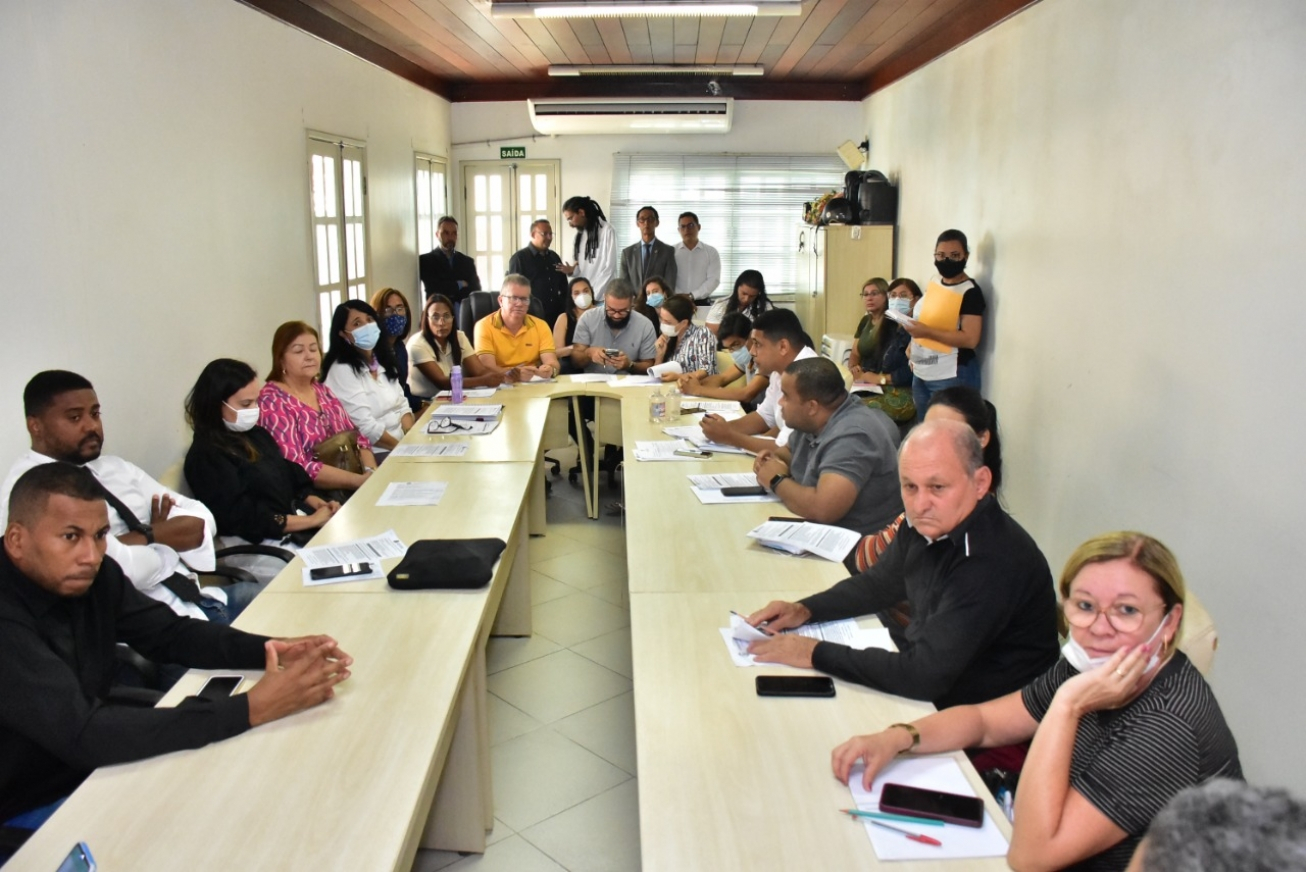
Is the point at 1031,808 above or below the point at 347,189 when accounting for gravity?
below

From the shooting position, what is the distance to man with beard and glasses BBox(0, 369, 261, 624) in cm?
299

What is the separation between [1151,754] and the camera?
1533mm

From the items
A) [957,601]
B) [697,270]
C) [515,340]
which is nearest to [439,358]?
[515,340]

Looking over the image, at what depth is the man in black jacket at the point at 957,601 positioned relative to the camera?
2.09 metres

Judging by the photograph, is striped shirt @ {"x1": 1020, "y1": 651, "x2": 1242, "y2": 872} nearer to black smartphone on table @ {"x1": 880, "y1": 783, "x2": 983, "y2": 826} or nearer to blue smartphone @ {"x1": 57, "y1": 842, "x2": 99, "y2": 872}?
black smartphone on table @ {"x1": 880, "y1": 783, "x2": 983, "y2": 826}

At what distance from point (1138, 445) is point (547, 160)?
7475mm

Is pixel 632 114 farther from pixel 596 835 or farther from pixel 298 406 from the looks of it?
pixel 596 835

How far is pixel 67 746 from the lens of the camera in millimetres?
1812

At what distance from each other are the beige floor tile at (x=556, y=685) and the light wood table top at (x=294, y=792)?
148 centimetres

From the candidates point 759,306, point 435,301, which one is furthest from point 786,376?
point 759,306

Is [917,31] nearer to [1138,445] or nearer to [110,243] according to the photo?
[1138,445]

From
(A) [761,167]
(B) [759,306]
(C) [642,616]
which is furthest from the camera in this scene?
(A) [761,167]

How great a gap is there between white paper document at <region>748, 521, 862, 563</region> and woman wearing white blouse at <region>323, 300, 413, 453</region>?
2.64m

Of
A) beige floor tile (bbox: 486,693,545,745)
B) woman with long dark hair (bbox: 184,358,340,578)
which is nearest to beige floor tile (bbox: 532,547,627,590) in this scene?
beige floor tile (bbox: 486,693,545,745)
